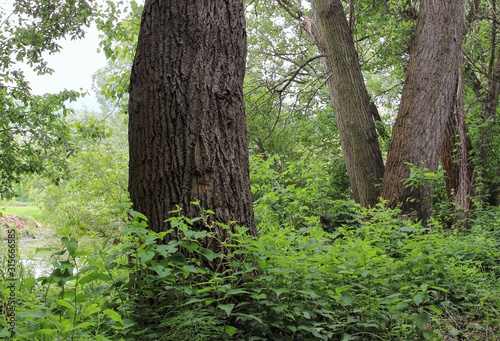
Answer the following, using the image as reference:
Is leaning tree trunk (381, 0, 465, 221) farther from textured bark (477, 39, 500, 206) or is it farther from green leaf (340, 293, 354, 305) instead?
green leaf (340, 293, 354, 305)

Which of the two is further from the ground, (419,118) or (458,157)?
(419,118)

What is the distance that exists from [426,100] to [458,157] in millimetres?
2790

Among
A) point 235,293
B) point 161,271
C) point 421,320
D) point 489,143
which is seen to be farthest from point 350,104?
point 161,271

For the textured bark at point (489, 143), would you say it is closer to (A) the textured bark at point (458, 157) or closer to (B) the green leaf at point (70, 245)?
(A) the textured bark at point (458, 157)

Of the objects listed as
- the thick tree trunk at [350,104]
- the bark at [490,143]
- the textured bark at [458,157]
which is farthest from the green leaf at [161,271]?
Result: the bark at [490,143]

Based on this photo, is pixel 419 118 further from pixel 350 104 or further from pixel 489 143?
pixel 489 143

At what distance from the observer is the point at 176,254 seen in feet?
7.84

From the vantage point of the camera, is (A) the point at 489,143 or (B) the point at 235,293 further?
(A) the point at 489,143

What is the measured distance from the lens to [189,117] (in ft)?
9.60

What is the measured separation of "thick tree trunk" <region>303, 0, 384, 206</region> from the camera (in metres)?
6.76

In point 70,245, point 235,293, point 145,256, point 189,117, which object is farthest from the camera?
point 189,117

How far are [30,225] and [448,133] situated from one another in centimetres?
2485

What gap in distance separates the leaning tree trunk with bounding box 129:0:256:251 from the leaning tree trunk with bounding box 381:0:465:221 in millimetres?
3560

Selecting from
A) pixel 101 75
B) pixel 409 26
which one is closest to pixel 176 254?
pixel 409 26
